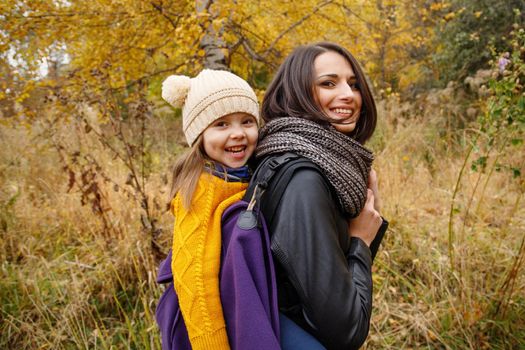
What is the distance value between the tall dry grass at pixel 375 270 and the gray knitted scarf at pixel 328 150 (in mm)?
1234

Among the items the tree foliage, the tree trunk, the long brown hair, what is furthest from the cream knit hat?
the tree foliage

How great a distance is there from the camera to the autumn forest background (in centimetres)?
223

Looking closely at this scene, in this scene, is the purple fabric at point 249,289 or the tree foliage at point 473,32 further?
the tree foliage at point 473,32

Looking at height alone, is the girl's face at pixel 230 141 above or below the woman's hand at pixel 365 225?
above

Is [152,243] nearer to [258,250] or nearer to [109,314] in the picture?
[109,314]

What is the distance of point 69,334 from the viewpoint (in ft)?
7.70

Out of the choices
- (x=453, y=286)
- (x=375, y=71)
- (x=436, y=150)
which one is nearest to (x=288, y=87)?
(x=453, y=286)

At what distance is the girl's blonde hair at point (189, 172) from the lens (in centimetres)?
116

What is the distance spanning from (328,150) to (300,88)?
29 cm

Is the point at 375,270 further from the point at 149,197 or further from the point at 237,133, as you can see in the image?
the point at 149,197

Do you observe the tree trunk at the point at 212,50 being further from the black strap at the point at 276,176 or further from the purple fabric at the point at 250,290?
the purple fabric at the point at 250,290

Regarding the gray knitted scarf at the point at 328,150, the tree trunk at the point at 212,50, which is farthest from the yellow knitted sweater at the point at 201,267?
the tree trunk at the point at 212,50

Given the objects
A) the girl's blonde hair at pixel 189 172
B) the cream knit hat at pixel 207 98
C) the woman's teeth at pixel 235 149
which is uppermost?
the cream knit hat at pixel 207 98

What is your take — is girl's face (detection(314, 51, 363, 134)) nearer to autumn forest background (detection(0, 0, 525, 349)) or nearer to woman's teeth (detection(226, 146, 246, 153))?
woman's teeth (detection(226, 146, 246, 153))
